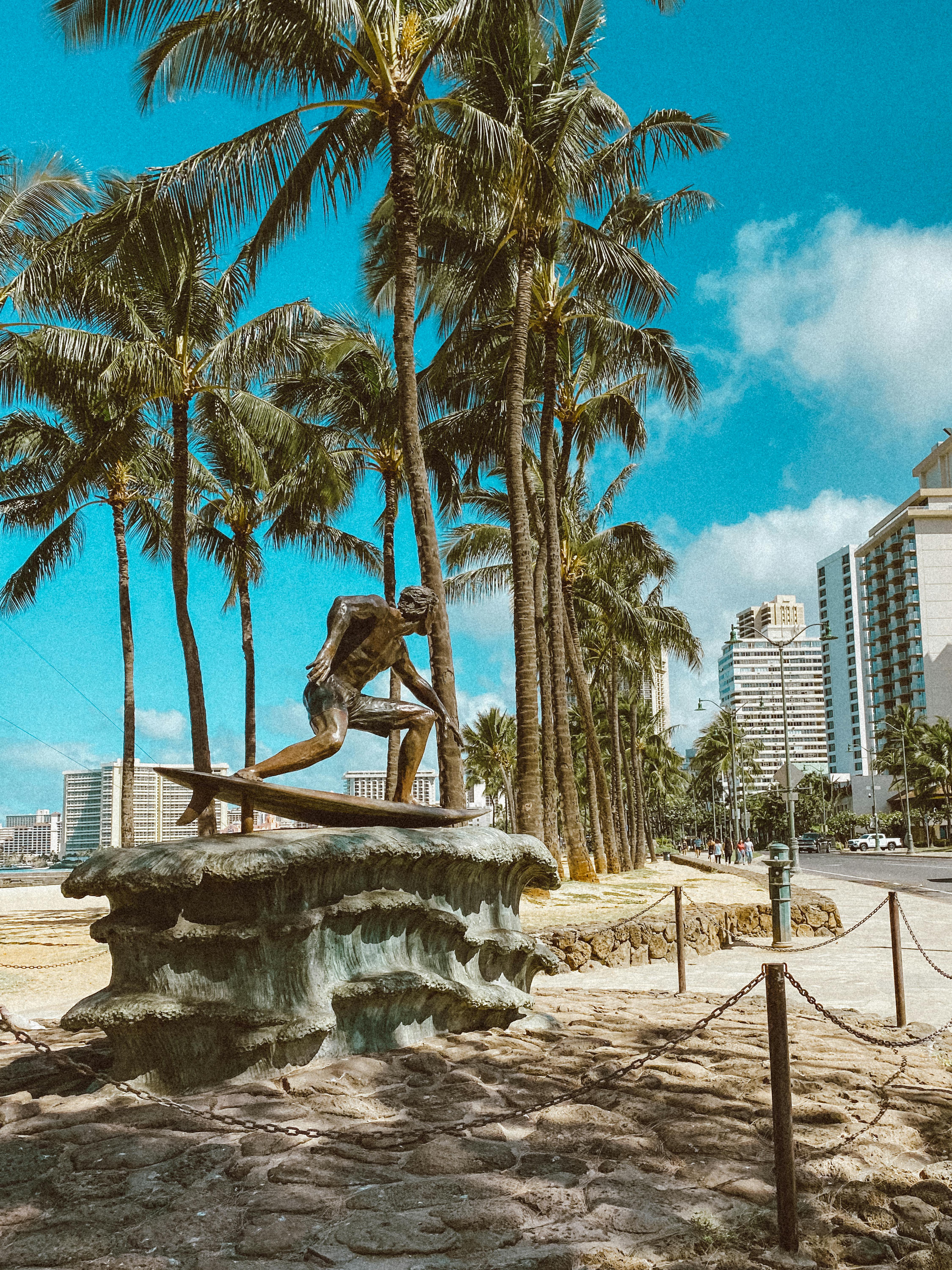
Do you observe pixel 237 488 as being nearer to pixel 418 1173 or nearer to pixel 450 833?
pixel 450 833

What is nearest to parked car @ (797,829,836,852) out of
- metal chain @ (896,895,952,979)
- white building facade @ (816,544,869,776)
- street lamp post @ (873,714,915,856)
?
street lamp post @ (873,714,915,856)

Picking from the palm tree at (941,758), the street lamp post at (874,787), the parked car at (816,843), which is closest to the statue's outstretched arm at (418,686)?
the street lamp post at (874,787)

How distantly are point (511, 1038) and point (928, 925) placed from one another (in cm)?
1068

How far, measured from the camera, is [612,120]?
17.2m

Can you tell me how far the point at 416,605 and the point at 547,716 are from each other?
1490 cm

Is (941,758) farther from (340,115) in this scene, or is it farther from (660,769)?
(340,115)

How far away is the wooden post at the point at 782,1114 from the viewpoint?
375 centimetres

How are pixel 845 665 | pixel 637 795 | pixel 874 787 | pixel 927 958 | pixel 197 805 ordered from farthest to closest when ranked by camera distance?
pixel 845 665 → pixel 874 787 → pixel 637 795 → pixel 927 958 → pixel 197 805

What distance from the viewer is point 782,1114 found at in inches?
153

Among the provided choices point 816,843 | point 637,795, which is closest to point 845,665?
point 816,843

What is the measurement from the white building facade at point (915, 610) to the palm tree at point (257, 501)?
85617mm

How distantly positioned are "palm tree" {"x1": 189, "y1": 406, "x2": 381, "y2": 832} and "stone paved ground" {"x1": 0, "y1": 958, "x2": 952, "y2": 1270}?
15175 millimetres

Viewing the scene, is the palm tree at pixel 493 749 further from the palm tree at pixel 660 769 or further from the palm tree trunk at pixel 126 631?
the palm tree trunk at pixel 126 631

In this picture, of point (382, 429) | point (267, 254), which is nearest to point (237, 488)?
point (382, 429)
